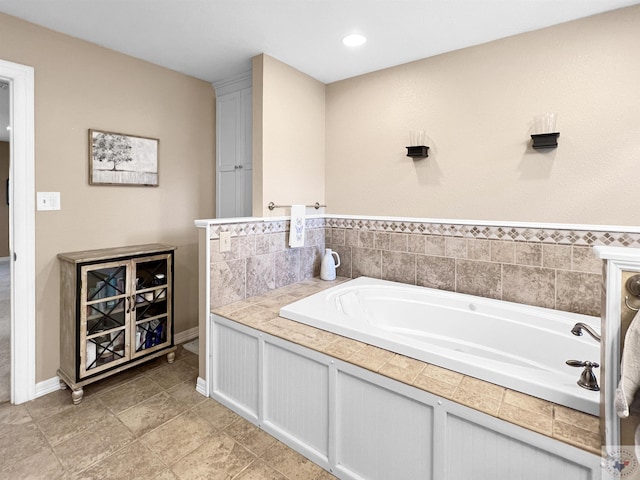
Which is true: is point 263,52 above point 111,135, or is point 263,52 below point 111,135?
above

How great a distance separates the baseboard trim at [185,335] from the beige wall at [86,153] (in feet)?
0.19

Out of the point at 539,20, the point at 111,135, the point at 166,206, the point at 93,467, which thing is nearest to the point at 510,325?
the point at 539,20

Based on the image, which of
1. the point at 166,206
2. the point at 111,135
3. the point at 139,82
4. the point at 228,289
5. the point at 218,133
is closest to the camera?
the point at 228,289

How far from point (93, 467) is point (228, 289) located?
1.13m

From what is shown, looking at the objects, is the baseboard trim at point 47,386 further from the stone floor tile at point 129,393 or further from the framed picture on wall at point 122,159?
the framed picture on wall at point 122,159

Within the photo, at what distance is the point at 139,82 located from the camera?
8.68 feet

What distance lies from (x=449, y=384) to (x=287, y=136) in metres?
2.18

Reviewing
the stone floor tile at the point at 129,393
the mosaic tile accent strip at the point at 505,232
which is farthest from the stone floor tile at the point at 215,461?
the mosaic tile accent strip at the point at 505,232

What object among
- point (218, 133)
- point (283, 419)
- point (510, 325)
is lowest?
point (283, 419)

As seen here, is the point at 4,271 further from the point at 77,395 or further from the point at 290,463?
the point at 290,463

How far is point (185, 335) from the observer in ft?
10.2

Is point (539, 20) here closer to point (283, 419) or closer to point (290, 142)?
point (290, 142)

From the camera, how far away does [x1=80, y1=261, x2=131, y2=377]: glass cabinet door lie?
6.99ft

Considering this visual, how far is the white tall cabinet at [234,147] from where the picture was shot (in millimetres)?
2939
